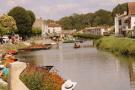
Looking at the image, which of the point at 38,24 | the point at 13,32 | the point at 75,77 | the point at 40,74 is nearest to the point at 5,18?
the point at 13,32

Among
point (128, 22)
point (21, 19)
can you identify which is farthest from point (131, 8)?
point (21, 19)

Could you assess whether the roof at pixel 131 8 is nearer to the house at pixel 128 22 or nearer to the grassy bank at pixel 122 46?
the house at pixel 128 22

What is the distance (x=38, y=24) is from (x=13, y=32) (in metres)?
49.1

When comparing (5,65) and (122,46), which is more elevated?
(5,65)

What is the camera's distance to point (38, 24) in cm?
16288

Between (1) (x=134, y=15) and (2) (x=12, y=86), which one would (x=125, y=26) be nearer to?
(1) (x=134, y=15)

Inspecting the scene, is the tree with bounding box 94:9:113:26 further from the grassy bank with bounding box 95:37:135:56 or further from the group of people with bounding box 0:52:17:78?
the group of people with bounding box 0:52:17:78

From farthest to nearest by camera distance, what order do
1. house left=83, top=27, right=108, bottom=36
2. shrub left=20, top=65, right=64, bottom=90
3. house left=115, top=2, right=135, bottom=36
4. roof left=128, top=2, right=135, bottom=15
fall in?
1. house left=83, top=27, right=108, bottom=36
2. house left=115, top=2, right=135, bottom=36
3. roof left=128, top=2, right=135, bottom=15
4. shrub left=20, top=65, right=64, bottom=90

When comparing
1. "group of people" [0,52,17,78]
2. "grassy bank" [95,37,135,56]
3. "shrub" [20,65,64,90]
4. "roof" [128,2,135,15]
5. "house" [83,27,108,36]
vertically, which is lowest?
"house" [83,27,108,36]

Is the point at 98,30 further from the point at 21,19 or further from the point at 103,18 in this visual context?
the point at 21,19

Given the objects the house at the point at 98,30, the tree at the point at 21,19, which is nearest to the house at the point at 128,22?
the tree at the point at 21,19

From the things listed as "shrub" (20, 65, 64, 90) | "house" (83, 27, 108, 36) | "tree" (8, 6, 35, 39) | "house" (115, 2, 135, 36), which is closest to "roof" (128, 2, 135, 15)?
"house" (115, 2, 135, 36)

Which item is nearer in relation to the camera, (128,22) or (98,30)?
(128,22)

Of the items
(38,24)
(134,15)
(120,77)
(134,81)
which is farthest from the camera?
(38,24)
